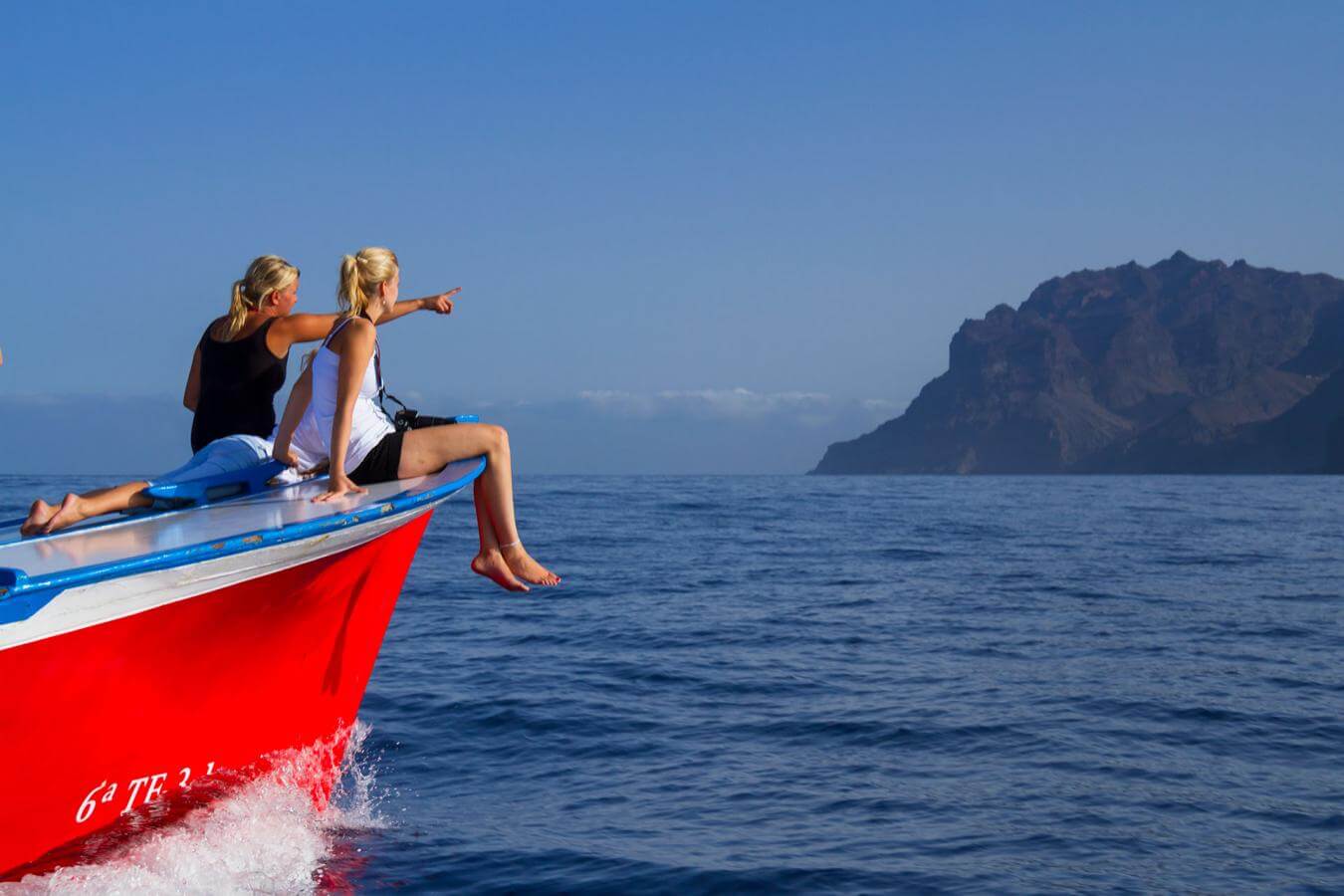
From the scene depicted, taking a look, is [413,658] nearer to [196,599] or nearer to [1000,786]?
[1000,786]

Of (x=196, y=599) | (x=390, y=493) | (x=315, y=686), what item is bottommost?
(x=315, y=686)

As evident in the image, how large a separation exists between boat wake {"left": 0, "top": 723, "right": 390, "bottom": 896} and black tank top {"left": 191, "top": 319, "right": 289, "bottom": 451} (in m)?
1.79

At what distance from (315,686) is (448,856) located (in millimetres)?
1333

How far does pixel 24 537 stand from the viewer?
5629mm

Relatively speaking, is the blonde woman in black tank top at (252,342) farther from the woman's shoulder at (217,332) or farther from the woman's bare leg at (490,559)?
the woman's bare leg at (490,559)

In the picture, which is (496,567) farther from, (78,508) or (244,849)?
(78,508)

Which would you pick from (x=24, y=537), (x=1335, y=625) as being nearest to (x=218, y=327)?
(x=24, y=537)

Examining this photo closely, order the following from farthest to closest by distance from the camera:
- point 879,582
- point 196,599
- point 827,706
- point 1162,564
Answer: point 1162,564, point 879,582, point 827,706, point 196,599

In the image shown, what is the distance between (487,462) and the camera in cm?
610

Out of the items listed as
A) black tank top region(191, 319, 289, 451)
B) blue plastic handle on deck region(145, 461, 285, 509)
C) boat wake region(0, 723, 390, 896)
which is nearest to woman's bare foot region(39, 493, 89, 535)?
blue plastic handle on deck region(145, 461, 285, 509)

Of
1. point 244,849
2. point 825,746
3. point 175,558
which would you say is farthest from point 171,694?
point 825,746

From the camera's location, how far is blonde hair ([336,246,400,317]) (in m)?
5.71

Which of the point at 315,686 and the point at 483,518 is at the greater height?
the point at 483,518

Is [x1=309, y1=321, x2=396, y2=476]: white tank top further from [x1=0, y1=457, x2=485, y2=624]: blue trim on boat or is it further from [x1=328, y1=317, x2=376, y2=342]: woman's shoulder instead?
[x1=0, y1=457, x2=485, y2=624]: blue trim on boat
